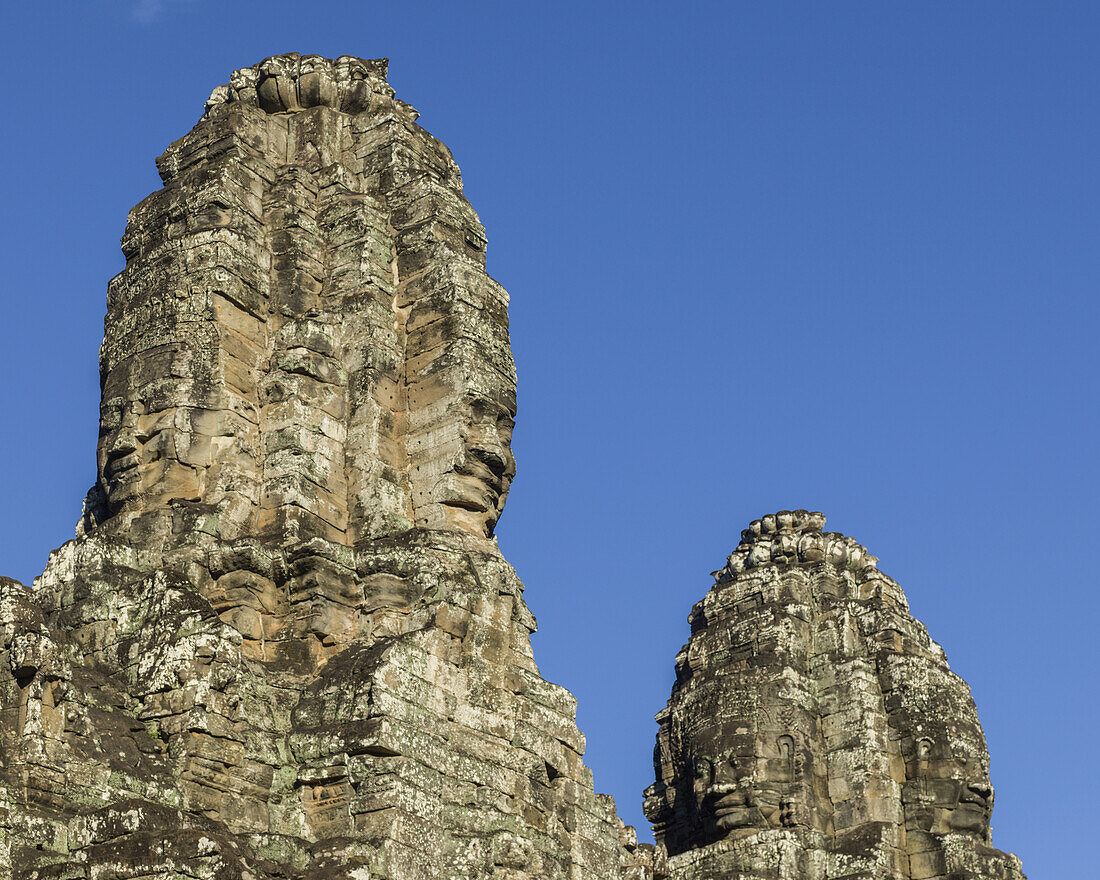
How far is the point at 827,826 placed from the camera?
32.0 meters

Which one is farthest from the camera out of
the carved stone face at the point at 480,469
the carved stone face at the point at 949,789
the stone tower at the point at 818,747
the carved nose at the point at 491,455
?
the carved stone face at the point at 949,789

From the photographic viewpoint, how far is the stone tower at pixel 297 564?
1947cm

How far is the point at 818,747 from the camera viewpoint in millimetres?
32688

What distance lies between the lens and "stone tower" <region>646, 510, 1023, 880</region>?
3127cm

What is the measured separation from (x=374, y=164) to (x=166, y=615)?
8.45 m

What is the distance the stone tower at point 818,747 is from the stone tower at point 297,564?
6.23 metres

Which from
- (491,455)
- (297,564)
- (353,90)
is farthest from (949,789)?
(353,90)

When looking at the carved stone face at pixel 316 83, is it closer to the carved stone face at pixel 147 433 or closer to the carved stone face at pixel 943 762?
the carved stone face at pixel 147 433

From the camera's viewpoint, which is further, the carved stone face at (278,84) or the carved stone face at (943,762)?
the carved stone face at (943,762)

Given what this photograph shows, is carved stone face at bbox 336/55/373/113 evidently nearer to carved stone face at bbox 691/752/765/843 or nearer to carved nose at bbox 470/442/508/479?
carved nose at bbox 470/442/508/479

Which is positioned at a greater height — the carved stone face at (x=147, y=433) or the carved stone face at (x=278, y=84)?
the carved stone face at (x=278, y=84)

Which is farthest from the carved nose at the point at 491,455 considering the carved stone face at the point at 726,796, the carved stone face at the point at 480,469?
the carved stone face at the point at 726,796

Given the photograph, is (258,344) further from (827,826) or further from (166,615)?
(827,826)

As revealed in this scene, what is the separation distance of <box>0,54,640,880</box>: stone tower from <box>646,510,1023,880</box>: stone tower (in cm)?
623
